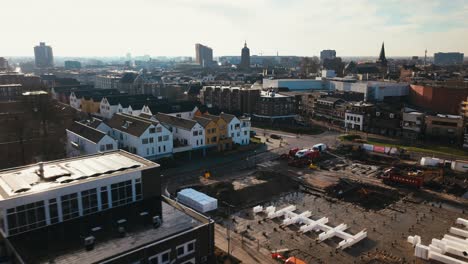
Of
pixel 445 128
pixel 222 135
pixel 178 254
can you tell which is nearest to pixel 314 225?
pixel 178 254

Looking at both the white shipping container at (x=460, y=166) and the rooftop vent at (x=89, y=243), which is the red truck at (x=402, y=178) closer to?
the white shipping container at (x=460, y=166)

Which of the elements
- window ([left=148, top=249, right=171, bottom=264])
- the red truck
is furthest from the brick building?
window ([left=148, top=249, right=171, bottom=264])

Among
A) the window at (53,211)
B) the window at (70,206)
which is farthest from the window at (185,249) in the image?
the window at (53,211)

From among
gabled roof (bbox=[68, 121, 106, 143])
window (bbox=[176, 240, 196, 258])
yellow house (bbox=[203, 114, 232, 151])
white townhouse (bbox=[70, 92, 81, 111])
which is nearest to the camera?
window (bbox=[176, 240, 196, 258])

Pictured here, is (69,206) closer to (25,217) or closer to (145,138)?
(25,217)

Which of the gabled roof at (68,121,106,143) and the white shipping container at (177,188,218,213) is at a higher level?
the gabled roof at (68,121,106,143)

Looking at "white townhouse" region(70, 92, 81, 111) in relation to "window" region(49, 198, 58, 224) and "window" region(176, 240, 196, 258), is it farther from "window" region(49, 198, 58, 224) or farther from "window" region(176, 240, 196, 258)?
"window" region(176, 240, 196, 258)
